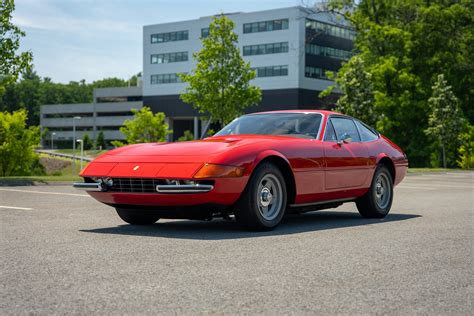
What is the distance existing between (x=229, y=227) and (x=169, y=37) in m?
90.4

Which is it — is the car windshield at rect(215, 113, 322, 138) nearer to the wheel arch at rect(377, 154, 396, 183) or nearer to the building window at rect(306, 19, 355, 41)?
the wheel arch at rect(377, 154, 396, 183)

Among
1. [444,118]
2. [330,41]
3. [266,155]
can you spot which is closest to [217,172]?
[266,155]

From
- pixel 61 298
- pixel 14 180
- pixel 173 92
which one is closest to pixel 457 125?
pixel 14 180

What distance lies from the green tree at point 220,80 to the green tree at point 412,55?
12095 mm

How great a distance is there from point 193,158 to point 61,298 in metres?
3.48

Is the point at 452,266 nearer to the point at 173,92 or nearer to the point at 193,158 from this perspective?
the point at 193,158

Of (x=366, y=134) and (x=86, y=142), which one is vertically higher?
(x=86, y=142)

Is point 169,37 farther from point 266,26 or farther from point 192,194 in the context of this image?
point 192,194

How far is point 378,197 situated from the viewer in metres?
10.0

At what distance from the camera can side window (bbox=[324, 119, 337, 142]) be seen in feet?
30.1

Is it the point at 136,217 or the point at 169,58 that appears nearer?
the point at 136,217

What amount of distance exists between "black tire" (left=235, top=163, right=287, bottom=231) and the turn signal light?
0.29m

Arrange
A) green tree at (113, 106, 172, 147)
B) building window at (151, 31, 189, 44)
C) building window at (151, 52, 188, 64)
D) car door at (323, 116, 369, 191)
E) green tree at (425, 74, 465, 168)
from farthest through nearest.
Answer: building window at (151, 52, 188, 64)
building window at (151, 31, 189, 44)
green tree at (113, 106, 172, 147)
green tree at (425, 74, 465, 168)
car door at (323, 116, 369, 191)

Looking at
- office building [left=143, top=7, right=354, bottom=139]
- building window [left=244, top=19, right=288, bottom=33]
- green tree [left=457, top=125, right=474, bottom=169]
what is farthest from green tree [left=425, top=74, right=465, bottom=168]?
building window [left=244, top=19, right=288, bottom=33]
